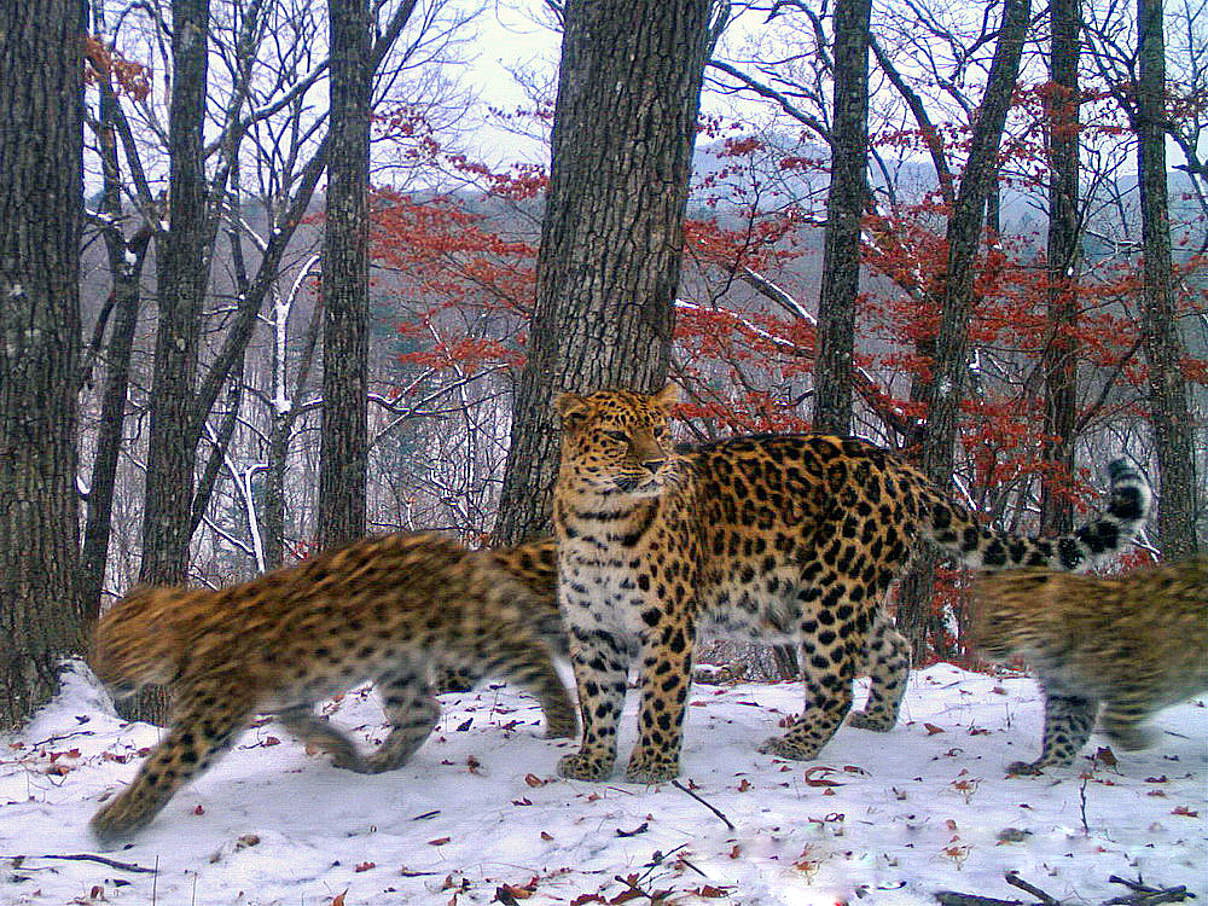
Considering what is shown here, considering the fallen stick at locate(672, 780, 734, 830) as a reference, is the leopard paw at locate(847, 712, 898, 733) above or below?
below

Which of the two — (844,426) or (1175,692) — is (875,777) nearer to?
(1175,692)

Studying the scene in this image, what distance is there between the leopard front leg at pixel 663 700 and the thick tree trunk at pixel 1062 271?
40.7 ft

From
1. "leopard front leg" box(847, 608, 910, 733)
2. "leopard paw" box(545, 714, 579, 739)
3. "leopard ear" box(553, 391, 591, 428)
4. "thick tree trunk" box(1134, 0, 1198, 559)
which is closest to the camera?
"leopard ear" box(553, 391, 591, 428)

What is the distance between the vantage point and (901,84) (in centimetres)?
1830

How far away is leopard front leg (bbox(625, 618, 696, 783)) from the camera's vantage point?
5.09m

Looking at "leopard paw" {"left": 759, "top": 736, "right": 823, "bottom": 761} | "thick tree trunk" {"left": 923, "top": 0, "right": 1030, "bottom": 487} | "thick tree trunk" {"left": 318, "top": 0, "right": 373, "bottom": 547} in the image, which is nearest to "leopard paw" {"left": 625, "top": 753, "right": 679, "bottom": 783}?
"leopard paw" {"left": 759, "top": 736, "right": 823, "bottom": 761}

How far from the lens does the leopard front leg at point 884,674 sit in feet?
20.0

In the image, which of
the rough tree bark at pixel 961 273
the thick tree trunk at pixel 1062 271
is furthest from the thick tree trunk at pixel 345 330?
the thick tree trunk at pixel 1062 271

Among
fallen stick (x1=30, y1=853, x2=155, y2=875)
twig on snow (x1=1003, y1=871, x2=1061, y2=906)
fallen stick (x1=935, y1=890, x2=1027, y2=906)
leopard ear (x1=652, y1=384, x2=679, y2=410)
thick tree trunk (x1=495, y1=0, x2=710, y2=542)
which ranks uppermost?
thick tree trunk (x1=495, y1=0, x2=710, y2=542)

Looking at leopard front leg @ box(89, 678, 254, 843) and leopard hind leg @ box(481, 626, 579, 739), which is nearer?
leopard front leg @ box(89, 678, 254, 843)

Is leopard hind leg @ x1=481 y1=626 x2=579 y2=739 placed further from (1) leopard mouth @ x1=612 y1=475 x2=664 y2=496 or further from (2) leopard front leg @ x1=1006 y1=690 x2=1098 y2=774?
(2) leopard front leg @ x1=1006 y1=690 x2=1098 y2=774

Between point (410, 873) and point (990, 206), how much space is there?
16.2 meters

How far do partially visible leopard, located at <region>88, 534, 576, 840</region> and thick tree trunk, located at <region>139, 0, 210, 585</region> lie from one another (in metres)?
8.01

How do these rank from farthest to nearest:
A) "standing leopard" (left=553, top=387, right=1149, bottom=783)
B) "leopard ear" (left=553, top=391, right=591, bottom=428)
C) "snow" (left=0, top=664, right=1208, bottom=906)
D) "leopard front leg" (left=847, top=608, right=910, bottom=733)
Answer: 1. "leopard front leg" (left=847, top=608, right=910, bottom=733)
2. "leopard ear" (left=553, top=391, right=591, bottom=428)
3. "standing leopard" (left=553, top=387, right=1149, bottom=783)
4. "snow" (left=0, top=664, right=1208, bottom=906)
